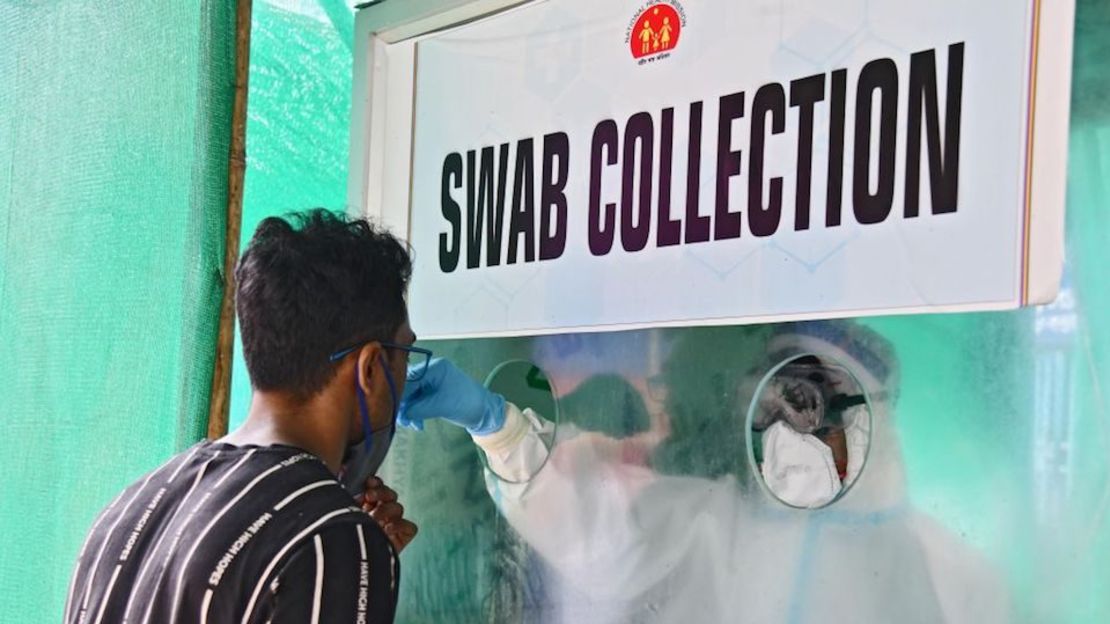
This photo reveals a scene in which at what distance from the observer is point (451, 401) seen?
6.54 feet

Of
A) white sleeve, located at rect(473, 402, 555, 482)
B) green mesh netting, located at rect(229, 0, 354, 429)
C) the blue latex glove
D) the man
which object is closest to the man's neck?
the man

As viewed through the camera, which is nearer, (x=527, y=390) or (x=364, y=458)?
(x=364, y=458)

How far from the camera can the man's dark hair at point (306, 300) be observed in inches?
54.2

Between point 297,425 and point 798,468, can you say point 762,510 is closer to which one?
point 798,468

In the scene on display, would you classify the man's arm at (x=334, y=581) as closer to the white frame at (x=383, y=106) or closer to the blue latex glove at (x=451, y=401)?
the blue latex glove at (x=451, y=401)

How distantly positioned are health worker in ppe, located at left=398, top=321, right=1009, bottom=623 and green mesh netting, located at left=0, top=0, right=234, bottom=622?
582mm

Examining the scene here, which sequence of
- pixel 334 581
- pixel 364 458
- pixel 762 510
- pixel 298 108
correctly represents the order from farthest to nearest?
pixel 298 108 < pixel 762 510 < pixel 364 458 < pixel 334 581

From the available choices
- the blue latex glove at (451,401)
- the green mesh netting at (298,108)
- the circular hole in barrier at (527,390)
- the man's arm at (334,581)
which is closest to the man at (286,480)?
the man's arm at (334,581)

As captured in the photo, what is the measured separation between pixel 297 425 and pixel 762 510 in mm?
685

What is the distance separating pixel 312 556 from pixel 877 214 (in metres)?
0.82

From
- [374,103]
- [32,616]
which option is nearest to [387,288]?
[374,103]

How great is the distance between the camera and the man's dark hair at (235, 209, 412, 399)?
4.52ft

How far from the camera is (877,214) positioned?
5.03 ft

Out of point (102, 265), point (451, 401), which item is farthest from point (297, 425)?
point (102, 265)
